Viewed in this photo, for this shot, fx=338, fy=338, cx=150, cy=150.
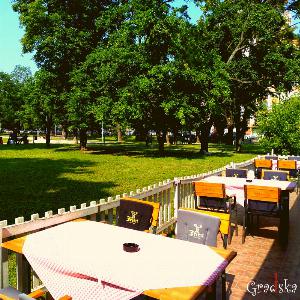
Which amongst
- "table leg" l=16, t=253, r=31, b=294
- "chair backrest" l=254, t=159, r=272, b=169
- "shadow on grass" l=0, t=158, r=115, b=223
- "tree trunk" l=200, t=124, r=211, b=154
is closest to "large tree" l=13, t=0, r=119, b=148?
"tree trunk" l=200, t=124, r=211, b=154

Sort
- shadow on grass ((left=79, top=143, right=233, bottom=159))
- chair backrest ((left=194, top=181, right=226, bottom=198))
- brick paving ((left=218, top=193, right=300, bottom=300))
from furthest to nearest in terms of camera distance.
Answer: shadow on grass ((left=79, top=143, right=233, bottom=159)) → chair backrest ((left=194, top=181, right=226, bottom=198)) → brick paving ((left=218, top=193, right=300, bottom=300))

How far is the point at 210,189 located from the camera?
7477 millimetres

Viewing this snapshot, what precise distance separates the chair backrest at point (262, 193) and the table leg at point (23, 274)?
4.60 m

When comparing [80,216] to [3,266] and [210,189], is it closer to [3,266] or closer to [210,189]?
[3,266]

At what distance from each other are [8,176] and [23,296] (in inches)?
580

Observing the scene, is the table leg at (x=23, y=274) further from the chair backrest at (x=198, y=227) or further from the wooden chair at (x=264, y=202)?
the wooden chair at (x=264, y=202)

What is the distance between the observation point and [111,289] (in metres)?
2.99

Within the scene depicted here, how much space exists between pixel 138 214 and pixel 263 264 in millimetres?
2601

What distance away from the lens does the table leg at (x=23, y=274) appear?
4.17 metres

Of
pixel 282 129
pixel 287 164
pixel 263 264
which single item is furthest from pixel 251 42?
pixel 263 264

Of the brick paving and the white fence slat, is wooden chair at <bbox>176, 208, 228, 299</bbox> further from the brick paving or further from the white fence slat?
the white fence slat

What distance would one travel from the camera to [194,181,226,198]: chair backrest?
734 cm

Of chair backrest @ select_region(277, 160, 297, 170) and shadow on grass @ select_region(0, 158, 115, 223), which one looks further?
chair backrest @ select_region(277, 160, 297, 170)

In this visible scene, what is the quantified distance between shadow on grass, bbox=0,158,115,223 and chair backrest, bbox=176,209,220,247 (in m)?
5.56
